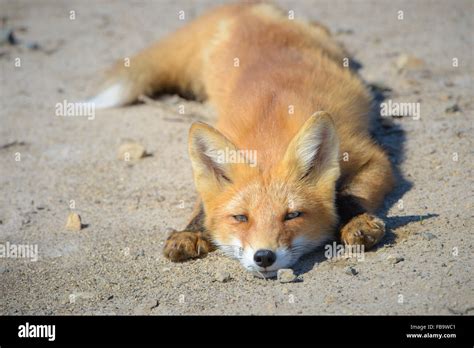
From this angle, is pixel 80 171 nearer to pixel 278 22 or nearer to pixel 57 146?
pixel 57 146

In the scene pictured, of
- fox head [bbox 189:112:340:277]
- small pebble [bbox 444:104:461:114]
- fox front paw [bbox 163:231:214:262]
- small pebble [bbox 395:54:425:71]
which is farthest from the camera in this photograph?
small pebble [bbox 395:54:425:71]

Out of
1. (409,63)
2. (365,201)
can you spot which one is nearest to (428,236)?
(365,201)

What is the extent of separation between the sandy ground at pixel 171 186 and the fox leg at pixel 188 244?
0.07 meters

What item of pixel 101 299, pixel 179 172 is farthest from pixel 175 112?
pixel 101 299

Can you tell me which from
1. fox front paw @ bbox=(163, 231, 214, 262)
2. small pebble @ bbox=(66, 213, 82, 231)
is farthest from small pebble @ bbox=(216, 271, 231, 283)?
small pebble @ bbox=(66, 213, 82, 231)

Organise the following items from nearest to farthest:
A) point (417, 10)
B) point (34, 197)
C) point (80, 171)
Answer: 1. point (34, 197)
2. point (80, 171)
3. point (417, 10)

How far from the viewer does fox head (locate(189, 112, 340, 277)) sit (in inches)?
148

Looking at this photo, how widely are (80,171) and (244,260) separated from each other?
2482 millimetres

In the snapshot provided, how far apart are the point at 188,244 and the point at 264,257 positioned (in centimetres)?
74

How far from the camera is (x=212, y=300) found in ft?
12.3

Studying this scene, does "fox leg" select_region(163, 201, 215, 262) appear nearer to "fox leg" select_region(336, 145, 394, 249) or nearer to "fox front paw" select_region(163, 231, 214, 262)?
"fox front paw" select_region(163, 231, 214, 262)

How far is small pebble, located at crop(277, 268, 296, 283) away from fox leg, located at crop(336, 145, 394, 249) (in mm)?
478

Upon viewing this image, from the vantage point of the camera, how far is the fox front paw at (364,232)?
3980 millimetres

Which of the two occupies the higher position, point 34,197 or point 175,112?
point 175,112
